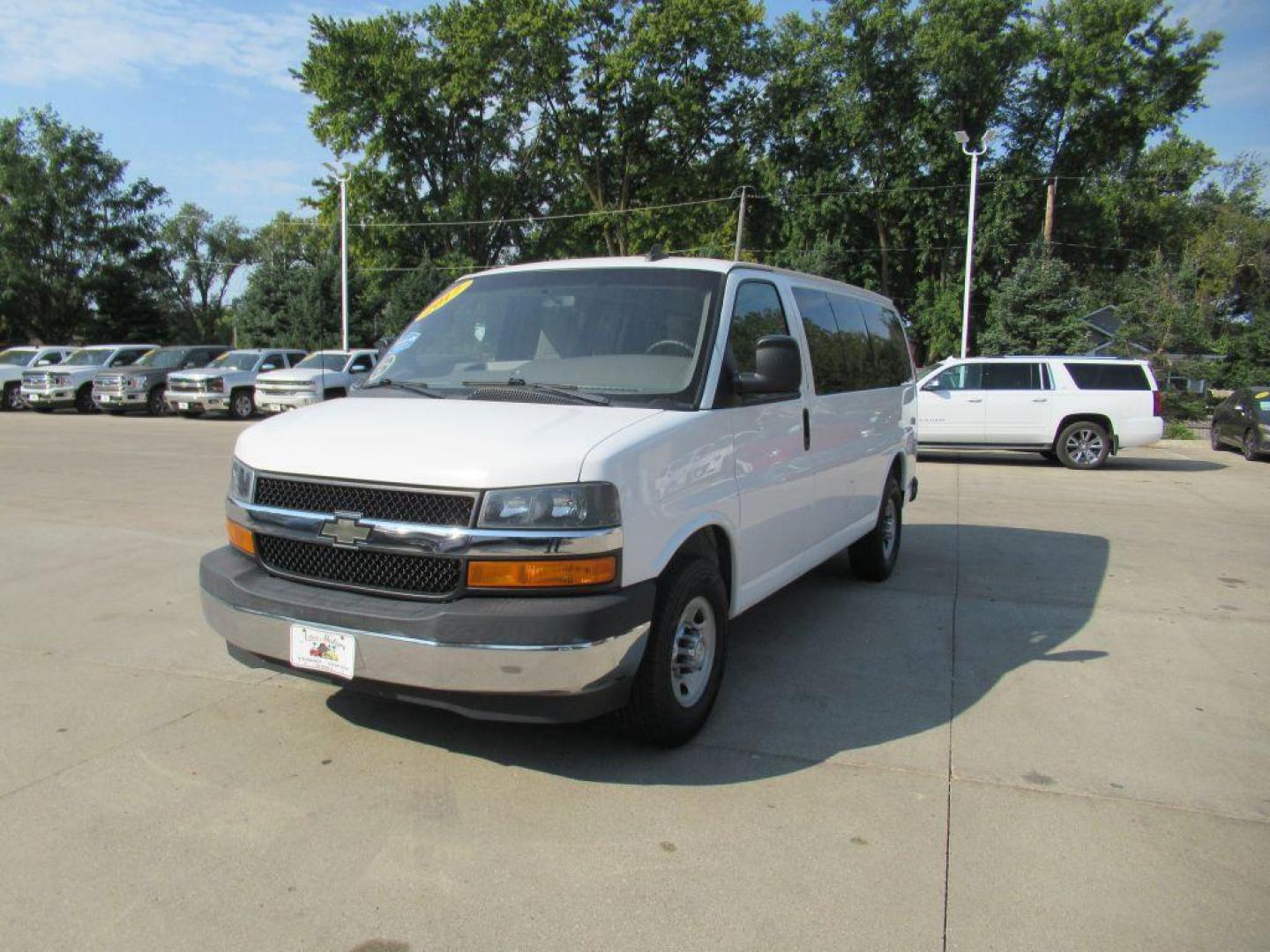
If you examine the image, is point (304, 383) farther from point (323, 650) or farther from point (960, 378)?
point (323, 650)

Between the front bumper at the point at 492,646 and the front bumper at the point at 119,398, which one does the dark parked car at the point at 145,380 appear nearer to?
the front bumper at the point at 119,398

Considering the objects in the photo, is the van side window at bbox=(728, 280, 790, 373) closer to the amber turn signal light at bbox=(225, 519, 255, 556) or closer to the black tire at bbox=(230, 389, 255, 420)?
the amber turn signal light at bbox=(225, 519, 255, 556)

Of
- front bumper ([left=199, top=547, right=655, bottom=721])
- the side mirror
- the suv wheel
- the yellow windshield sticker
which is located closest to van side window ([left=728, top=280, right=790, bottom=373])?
the side mirror

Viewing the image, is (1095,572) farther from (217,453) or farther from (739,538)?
(217,453)

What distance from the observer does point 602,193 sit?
46844mm

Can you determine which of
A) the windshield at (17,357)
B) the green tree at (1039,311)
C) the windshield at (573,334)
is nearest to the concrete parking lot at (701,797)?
the windshield at (573,334)

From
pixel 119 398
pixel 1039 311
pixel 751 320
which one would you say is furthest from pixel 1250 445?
pixel 119 398

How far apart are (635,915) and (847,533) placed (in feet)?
12.0

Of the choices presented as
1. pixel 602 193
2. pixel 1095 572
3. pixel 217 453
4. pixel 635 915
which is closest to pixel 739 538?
pixel 635 915

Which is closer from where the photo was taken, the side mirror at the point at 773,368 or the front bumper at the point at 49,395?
the side mirror at the point at 773,368

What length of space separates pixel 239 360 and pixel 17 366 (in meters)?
8.14

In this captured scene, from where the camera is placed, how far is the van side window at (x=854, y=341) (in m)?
6.09

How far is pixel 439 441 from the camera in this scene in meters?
3.60

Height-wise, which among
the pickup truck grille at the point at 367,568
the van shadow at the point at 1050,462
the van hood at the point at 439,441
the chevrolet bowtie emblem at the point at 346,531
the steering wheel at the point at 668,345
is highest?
the steering wheel at the point at 668,345
